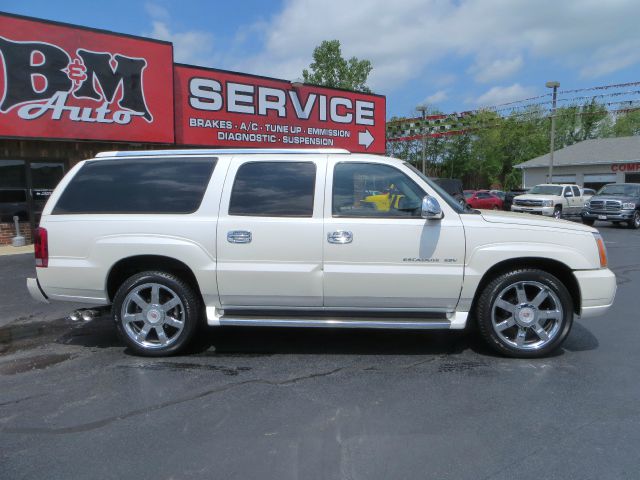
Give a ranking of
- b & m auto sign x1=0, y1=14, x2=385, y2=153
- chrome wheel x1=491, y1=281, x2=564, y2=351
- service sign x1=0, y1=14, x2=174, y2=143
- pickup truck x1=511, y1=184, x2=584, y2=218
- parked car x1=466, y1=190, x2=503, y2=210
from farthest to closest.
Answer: parked car x1=466, y1=190, x2=503, y2=210 → pickup truck x1=511, y1=184, x2=584, y2=218 → b & m auto sign x1=0, y1=14, x2=385, y2=153 → service sign x1=0, y1=14, x2=174, y2=143 → chrome wheel x1=491, y1=281, x2=564, y2=351

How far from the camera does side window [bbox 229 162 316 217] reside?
14.8 ft

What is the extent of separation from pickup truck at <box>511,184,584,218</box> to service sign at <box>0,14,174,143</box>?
1639cm

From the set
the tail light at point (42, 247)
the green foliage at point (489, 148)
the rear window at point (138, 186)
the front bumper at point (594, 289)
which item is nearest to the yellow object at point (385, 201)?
the rear window at point (138, 186)

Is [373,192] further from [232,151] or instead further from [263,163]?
[232,151]

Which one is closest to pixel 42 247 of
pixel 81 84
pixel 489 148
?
pixel 81 84

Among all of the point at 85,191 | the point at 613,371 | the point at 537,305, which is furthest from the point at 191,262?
the point at 613,371

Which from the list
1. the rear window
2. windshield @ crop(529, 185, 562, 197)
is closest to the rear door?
the rear window

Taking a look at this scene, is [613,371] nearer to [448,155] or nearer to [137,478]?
[137,478]

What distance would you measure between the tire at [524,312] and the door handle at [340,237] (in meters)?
1.30

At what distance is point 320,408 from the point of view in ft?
11.8

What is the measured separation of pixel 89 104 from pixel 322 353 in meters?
11.4

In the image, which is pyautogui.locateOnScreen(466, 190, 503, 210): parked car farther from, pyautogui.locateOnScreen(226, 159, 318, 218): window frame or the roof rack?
pyautogui.locateOnScreen(226, 159, 318, 218): window frame

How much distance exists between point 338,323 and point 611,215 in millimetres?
19562

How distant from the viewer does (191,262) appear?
177 inches
